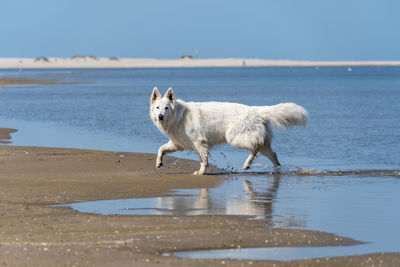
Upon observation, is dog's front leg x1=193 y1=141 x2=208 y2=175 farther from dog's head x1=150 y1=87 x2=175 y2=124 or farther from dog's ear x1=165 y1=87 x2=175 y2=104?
dog's ear x1=165 y1=87 x2=175 y2=104

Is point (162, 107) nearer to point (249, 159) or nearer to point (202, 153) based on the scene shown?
point (202, 153)

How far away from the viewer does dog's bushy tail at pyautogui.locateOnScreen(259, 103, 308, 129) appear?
→ 12359 millimetres

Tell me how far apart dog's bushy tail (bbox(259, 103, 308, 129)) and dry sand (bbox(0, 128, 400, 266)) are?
166 cm

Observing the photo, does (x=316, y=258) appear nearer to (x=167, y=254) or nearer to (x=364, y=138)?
(x=167, y=254)

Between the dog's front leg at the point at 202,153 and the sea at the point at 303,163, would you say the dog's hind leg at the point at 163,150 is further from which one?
the sea at the point at 303,163

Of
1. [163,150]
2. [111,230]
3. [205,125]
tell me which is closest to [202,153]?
[205,125]

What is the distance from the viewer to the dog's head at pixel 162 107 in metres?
11.8

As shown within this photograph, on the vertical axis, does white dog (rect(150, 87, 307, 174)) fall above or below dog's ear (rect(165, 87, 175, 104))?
below

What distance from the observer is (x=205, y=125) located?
12094 millimetres

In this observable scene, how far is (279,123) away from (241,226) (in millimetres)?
5204

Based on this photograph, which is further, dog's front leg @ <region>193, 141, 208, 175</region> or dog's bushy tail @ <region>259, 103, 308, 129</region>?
dog's bushy tail @ <region>259, 103, 308, 129</region>

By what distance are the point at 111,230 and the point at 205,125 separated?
5.17 m

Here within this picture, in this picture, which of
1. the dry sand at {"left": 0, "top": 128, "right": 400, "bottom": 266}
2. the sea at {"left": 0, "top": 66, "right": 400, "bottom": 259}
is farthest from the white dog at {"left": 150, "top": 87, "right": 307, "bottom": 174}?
the dry sand at {"left": 0, "top": 128, "right": 400, "bottom": 266}

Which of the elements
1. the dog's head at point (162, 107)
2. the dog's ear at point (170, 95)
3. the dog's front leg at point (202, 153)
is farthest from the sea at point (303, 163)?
the dog's ear at point (170, 95)
